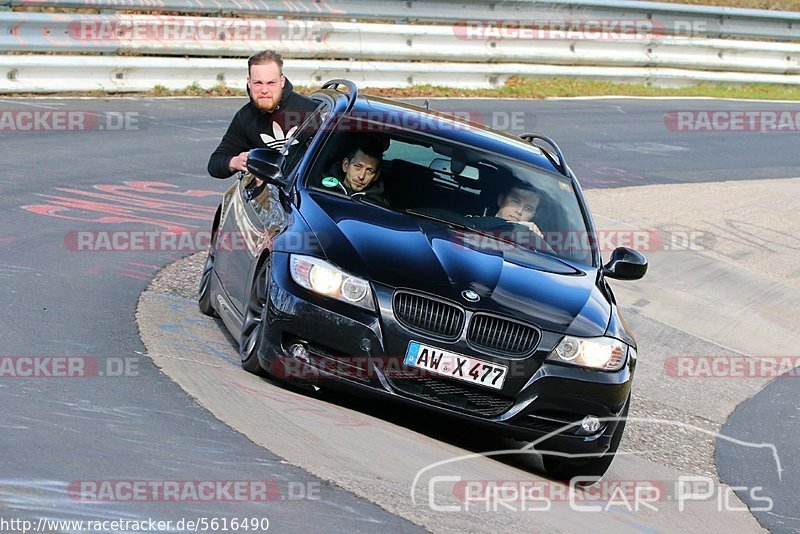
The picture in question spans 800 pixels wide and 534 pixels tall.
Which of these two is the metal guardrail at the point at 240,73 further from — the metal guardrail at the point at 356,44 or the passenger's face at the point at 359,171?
the passenger's face at the point at 359,171

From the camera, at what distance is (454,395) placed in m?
6.76

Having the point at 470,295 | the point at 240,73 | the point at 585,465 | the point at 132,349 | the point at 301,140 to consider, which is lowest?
the point at 585,465

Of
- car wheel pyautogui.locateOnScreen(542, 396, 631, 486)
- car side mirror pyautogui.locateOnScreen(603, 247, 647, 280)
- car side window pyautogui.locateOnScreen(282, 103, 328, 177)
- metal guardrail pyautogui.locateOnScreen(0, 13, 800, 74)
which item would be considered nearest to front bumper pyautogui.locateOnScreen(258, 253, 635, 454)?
car wheel pyautogui.locateOnScreen(542, 396, 631, 486)

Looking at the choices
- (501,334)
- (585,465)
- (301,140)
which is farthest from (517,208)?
(585,465)

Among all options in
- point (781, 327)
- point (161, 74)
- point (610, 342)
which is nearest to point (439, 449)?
point (610, 342)

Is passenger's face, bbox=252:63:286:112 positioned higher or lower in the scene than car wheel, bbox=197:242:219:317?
higher

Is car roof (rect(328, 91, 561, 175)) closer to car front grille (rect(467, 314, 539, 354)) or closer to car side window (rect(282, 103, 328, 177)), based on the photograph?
car side window (rect(282, 103, 328, 177))

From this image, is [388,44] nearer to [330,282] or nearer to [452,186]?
[452,186]

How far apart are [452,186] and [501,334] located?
161 cm

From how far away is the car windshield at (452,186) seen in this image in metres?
7.98

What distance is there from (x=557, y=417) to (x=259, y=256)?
1901 millimetres

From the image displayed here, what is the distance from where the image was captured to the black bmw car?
266 inches

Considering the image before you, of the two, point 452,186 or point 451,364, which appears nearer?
point 451,364

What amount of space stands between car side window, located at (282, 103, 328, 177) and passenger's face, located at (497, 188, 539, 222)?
1.24m
